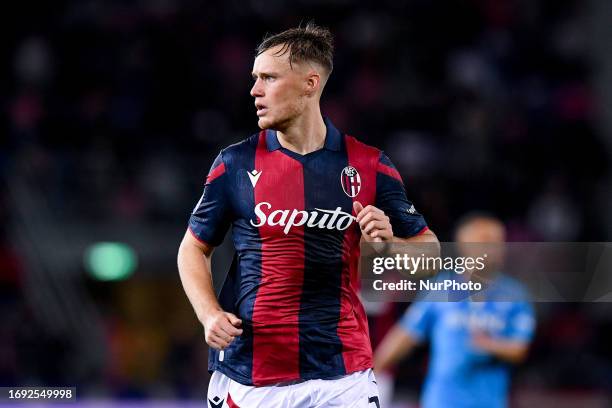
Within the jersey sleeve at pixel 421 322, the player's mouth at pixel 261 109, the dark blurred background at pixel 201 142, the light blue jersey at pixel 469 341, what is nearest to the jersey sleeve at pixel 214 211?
the player's mouth at pixel 261 109

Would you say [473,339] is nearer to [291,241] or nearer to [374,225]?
[291,241]

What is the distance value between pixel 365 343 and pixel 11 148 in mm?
8616

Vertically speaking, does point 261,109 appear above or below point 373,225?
above

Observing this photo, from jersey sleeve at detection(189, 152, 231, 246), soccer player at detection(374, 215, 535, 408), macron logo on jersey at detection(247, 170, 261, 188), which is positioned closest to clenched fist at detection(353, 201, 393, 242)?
macron logo on jersey at detection(247, 170, 261, 188)

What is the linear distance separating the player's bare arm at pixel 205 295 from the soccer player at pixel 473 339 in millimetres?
2881

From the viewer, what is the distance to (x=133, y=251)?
41.4 ft

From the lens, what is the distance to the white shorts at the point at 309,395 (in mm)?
4625

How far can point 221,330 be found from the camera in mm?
4348

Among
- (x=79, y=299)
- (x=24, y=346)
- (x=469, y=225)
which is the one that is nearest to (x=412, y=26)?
(x=79, y=299)

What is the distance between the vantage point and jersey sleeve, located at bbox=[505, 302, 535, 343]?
7492 mm

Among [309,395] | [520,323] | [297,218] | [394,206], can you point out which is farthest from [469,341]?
[297,218]

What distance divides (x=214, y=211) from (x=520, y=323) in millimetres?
3400

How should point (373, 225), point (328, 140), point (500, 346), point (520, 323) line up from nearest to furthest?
point (373, 225)
point (328, 140)
point (500, 346)
point (520, 323)

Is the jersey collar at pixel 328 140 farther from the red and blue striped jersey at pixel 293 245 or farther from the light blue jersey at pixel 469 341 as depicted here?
the light blue jersey at pixel 469 341
